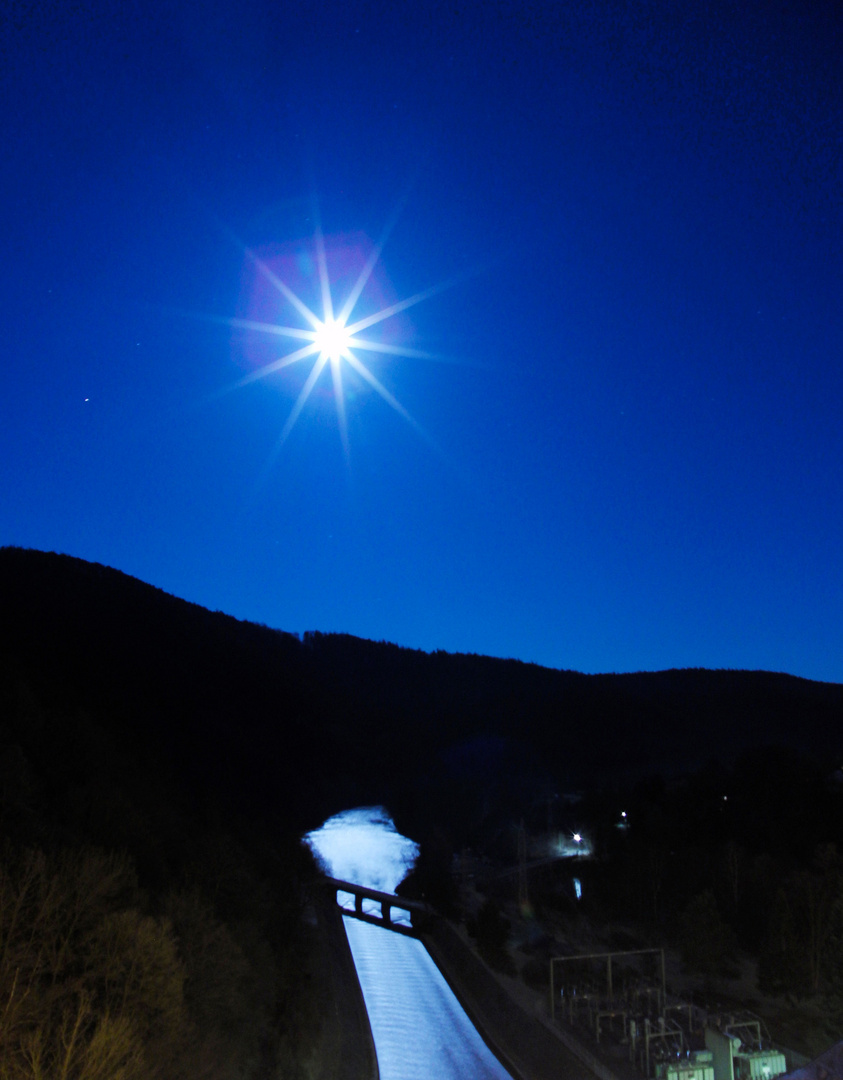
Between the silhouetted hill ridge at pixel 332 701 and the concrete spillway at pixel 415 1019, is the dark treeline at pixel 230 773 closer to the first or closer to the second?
the silhouetted hill ridge at pixel 332 701

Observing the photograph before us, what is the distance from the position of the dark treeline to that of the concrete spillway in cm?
393

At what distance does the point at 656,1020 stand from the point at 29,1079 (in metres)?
17.8

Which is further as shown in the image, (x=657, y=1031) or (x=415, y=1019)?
(x=415, y=1019)

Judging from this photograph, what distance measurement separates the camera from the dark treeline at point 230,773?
12.9 meters

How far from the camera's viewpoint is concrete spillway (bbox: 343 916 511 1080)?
78.2 ft

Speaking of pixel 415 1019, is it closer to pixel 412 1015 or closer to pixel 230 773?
pixel 412 1015

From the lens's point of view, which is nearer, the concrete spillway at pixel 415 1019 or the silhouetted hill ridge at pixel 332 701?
the concrete spillway at pixel 415 1019

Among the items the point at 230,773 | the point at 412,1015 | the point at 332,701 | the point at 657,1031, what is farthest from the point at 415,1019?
the point at 332,701

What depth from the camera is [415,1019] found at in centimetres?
2883

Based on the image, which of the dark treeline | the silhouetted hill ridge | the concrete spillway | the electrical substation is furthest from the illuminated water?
the silhouetted hill ridge

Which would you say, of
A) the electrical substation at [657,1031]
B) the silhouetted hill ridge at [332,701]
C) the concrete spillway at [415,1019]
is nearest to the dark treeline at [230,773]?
the silhouetted hill ridge at [332,701]

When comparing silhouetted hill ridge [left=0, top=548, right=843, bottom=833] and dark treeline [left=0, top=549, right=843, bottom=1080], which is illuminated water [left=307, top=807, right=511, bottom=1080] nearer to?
dark treeline [left=0, top=549, right=843, bottom=1080]

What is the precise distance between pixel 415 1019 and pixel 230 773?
4752 centimetres

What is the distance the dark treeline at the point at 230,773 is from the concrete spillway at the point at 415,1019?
393 centimetres
